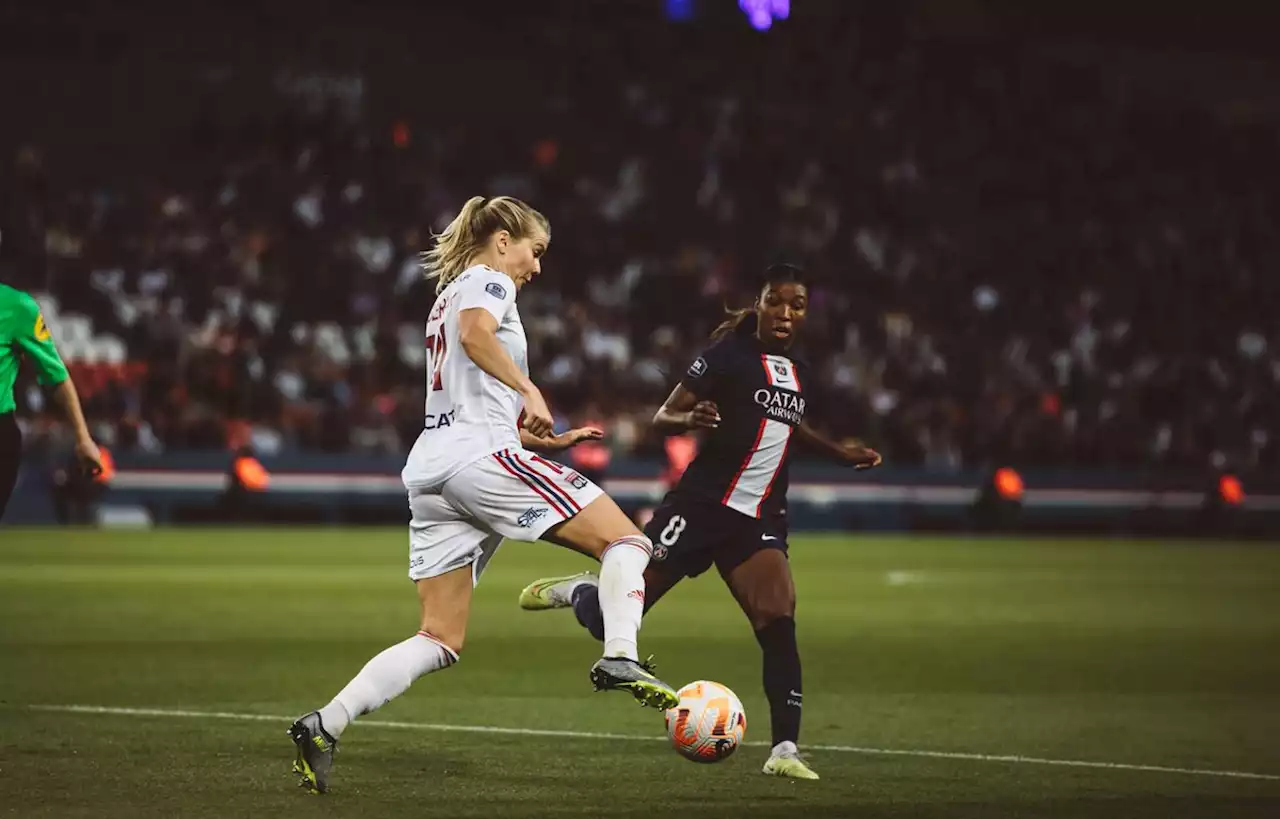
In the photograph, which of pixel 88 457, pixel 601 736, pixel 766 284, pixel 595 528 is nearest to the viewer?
pixel 595 528

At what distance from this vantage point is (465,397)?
702 cm

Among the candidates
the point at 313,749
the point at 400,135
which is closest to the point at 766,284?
the point at 313,749

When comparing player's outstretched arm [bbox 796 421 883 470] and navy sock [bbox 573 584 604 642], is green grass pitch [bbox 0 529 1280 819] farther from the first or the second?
player's outstretched arm [bbox 796 421 883 470]

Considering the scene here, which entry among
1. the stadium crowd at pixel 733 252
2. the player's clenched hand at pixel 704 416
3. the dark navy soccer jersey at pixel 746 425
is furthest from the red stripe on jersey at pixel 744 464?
the stadium crowd at pixel 733 252

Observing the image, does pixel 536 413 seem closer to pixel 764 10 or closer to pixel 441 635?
pixel 441 635

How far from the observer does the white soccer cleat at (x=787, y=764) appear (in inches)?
316

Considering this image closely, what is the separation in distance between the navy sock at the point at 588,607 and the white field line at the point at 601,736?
105cm

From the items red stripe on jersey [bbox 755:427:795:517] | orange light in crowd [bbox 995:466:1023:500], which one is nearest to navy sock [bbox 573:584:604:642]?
red stripe on jersey [bbox 755:427:795:517]

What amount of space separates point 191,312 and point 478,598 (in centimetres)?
1242

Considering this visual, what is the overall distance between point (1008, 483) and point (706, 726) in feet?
80.3

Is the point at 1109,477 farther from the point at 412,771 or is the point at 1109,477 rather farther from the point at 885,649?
the point at 412,771

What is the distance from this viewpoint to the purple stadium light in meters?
34.2

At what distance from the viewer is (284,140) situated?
3284cm

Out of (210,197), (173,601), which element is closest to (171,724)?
(173,601)
